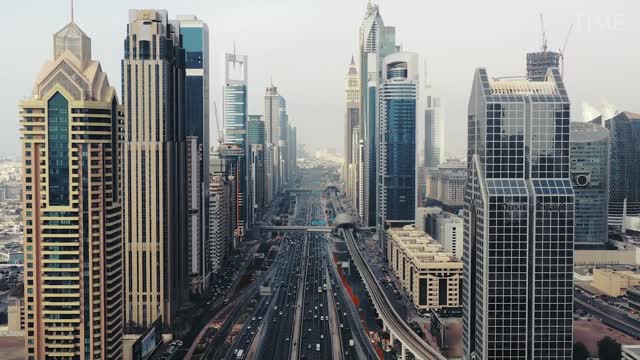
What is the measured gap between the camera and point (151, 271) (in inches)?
2298

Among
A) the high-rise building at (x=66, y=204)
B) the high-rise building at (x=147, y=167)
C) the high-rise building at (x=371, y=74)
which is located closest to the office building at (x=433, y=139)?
the high-rise building at (x=371, y=74)

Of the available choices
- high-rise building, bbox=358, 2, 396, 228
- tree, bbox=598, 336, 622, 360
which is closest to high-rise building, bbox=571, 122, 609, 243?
high-rise building, bbox=358, 2, 396, 228

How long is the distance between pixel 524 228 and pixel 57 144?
25.4m

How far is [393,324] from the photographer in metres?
58.5

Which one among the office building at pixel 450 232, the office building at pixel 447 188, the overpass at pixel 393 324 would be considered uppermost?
the office building at pixel 447 188

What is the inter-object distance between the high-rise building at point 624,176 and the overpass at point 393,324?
144 feet

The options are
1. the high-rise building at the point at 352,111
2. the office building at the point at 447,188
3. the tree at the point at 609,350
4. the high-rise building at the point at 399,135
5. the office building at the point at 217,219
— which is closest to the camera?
the tree at the point at 609,350

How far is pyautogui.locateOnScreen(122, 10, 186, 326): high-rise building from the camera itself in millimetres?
58031

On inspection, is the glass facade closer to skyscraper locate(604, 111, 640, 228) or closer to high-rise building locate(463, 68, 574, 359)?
high-rise building locate(463, 68, 574, 359)

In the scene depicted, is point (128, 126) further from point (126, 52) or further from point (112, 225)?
point (112, 225)

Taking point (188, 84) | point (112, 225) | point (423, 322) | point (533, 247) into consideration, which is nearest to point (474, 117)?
point (533, 247)

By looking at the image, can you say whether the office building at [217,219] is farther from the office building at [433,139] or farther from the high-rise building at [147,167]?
the office building at [433,139]

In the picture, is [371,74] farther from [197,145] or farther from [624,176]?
[197,145]

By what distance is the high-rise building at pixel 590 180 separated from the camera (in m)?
91.0
